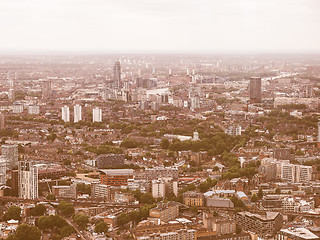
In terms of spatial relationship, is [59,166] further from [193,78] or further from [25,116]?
[193,78]

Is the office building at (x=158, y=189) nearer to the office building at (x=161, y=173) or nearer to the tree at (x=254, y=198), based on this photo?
the office building at (x=161, y=173)

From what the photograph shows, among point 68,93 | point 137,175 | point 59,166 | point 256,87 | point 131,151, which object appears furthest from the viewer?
point 68,93

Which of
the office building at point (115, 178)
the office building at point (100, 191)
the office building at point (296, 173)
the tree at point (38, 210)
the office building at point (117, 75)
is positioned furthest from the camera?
the office building at point (117, 75)

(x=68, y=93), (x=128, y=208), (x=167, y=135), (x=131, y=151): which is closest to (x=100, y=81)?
(x=68, y=93)

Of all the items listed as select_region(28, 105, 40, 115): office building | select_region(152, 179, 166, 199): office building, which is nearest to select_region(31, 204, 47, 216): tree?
select_region(152, 179, 166, 199): office building

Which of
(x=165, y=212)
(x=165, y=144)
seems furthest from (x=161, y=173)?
(x=165, y=144)

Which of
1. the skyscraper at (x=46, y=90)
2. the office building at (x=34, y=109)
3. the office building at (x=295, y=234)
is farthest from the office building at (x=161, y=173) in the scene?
the skyscraper at (x=46, y=90)
